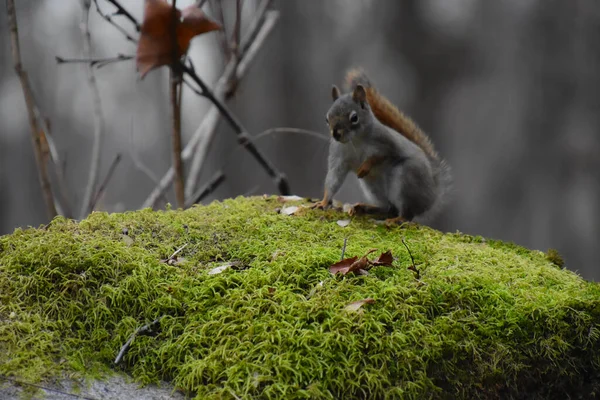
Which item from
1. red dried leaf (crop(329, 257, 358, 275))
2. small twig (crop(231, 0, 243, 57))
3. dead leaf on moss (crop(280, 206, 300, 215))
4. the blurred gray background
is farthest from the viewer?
the blurred gray background

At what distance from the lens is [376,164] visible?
8.43 feet

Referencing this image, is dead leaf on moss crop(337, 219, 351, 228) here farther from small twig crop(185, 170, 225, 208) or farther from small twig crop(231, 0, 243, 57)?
small twig crop(231, 0, 243, 57)

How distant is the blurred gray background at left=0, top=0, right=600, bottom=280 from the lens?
5773mm

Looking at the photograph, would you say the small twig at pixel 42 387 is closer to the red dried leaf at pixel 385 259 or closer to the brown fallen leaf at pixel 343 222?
the red dried leaf at pixel 385 259

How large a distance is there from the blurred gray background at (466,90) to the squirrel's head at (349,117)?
309cm

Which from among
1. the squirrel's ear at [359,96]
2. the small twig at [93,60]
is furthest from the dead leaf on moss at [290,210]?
the small twig at [93,60]

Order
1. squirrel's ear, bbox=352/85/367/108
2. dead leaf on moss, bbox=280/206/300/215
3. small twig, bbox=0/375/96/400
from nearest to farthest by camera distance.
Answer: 1. small twig, bbox=0/375/96/400
2. dead leaf on moss, bbox=280/206/300/215
3. squirrel's ear, bbox=352/85/367/108

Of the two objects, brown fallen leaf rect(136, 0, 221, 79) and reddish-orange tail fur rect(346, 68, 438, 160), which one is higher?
brown fallen leaf rect(136, 0, 221, 79)

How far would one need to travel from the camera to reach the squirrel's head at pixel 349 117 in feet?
7.91

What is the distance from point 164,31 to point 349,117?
0.92 metres

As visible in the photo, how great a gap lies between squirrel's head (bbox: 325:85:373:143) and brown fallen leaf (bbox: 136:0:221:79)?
26.2 inches

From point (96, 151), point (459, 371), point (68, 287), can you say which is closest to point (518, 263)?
point (459, 371)

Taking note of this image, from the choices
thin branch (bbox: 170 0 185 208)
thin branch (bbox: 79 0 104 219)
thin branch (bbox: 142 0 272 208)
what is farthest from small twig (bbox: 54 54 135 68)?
thin branch (bbox: 142 0 272 208)

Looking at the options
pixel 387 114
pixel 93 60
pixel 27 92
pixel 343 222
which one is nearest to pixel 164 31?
pixel 93 60
